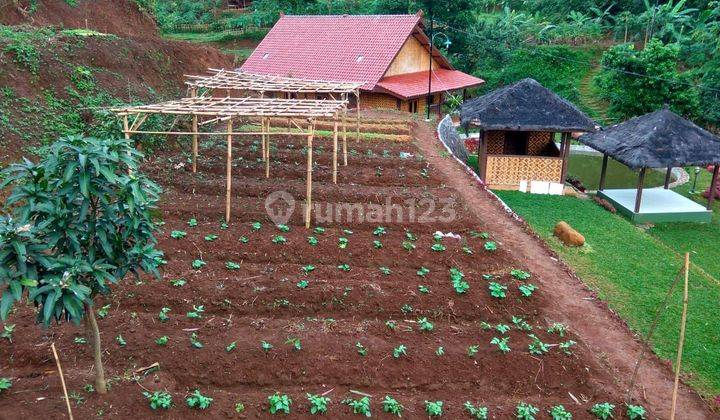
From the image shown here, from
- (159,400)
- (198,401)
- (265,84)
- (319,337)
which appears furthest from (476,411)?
(265,84)

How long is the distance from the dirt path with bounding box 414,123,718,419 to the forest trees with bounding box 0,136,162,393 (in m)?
6.76

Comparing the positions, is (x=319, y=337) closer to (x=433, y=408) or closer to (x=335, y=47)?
(x=433, y=408)

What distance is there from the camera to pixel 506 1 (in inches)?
1914

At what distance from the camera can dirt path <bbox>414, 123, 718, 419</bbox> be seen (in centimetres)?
749

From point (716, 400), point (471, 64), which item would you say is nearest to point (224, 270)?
point (716, 400)

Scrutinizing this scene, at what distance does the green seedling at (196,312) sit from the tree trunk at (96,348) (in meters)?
1.73

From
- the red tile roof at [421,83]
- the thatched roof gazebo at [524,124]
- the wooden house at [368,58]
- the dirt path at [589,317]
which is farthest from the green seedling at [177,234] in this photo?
the red tile roof at [421,83]

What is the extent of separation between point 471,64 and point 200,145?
24.9m

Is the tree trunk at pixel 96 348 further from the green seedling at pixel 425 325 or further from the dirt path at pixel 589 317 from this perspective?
the dirt path at pixel 589 317

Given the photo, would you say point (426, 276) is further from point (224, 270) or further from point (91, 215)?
point (91, 215)

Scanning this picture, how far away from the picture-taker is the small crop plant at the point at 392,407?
6402mm

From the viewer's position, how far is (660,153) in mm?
15086

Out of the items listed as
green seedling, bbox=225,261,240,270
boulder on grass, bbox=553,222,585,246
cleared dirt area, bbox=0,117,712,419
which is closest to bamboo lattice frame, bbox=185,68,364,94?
cleared dirt area, bbox=0,117,712,419

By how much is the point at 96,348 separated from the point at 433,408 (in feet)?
13.0
